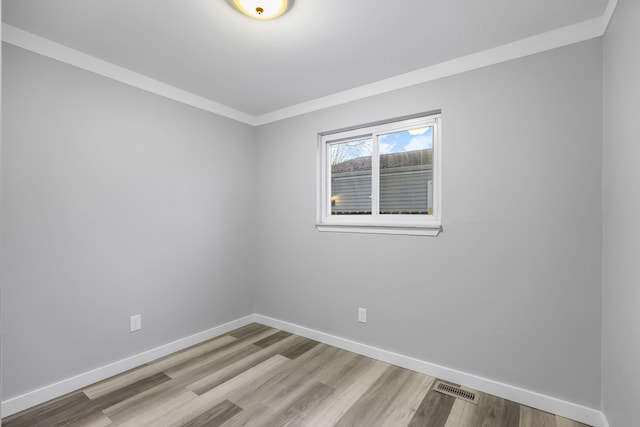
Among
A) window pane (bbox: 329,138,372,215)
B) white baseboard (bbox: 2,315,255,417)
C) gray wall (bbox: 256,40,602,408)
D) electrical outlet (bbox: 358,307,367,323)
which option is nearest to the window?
window pane (bbox: 329,138,372,215)

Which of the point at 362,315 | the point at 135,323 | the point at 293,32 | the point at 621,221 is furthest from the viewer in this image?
the point at 362,315

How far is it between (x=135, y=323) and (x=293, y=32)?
2543 mm

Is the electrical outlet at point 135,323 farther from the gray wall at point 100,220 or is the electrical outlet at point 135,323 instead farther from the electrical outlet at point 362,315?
the electrical outlet at point 362,315

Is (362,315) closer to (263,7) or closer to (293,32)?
(293,32)

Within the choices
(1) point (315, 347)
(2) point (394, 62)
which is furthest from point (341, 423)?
(2) point (394, 62)

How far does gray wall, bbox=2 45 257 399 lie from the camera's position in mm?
2043

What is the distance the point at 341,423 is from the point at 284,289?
64.7 inches

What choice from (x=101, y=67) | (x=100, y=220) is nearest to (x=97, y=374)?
(x=100, y=220)

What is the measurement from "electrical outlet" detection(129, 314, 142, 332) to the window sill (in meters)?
1.73

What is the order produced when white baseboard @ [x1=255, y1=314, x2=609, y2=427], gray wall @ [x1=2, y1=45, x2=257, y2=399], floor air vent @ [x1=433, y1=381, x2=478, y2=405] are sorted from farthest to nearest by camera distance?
floor air vent @ [x1=433, y1=381, x2=478, y2=405]
gray wall @ [x1=2, y1=45, x2=257, y2=399]
white baseboard @ [x1=255, y1=314, x2=609, y2=427]

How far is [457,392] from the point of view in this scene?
7.34 ft

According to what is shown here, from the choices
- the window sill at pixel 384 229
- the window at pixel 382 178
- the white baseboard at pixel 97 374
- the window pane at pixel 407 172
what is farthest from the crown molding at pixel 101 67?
the white baseboard at pixel 97 374

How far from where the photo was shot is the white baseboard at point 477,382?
194 centimetres

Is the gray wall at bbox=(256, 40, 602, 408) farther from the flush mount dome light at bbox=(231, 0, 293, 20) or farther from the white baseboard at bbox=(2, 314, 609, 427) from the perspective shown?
the flush mount dome light at bbox=(231, 0, 293, 20)
